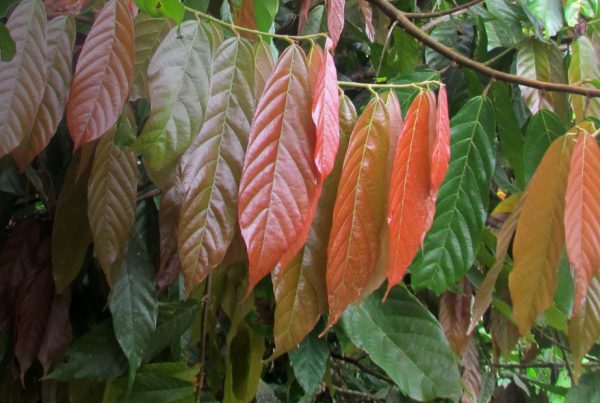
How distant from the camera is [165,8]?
594mm

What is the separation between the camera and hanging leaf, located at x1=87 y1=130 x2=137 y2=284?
2.19 ft

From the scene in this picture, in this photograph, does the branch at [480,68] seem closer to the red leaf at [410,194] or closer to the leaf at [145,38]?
the red leaf at [410,194]

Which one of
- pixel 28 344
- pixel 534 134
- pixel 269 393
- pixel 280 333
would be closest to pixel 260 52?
pixel 280 333

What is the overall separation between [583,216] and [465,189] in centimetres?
27

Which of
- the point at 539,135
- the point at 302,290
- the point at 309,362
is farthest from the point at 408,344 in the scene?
the point at 302,290

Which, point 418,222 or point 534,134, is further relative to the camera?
point 534,134

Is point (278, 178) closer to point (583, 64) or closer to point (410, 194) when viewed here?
point (410, 194)

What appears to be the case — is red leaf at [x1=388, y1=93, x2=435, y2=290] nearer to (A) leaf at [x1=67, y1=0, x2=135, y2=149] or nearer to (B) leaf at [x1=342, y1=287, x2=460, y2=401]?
(A) leaf at [x1=67, y1=0, x2=135, y2=149]

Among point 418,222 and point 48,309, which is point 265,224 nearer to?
point 418,222

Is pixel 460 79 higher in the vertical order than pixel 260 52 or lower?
lower

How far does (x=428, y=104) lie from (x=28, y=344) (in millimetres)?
614

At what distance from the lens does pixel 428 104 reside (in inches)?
25.4

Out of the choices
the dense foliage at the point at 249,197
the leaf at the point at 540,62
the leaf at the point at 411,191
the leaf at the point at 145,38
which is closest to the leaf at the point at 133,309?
the dense foliage at the point at 249,197

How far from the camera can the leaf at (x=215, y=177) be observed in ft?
1.79
